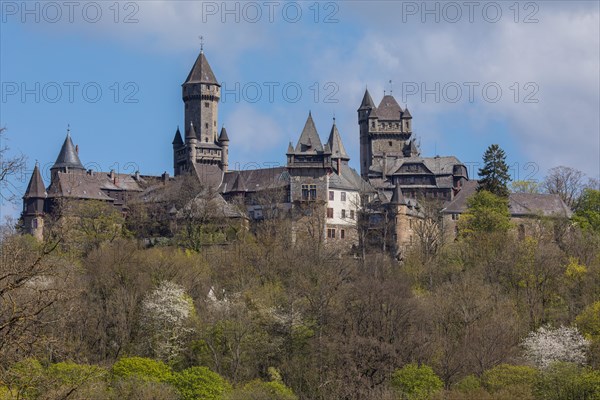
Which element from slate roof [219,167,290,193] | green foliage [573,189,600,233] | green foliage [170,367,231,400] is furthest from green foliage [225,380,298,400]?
slate roof [219,167,290,193]

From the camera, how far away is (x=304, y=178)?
83125 mm

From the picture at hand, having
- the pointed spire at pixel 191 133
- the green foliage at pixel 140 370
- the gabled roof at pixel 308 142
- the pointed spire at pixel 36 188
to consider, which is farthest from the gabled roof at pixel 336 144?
the green foliage at pixel 140 370

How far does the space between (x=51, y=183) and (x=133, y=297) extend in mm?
37861

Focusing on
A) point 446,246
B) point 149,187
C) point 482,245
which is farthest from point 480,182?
point 149,187

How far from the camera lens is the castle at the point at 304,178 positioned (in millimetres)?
82125

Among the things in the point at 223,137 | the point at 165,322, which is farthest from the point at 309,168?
the point at 165,322

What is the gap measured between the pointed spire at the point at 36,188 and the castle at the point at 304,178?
0.34 feet

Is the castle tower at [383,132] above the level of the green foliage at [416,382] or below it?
above

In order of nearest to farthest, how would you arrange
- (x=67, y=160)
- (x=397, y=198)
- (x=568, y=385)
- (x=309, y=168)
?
(x=568, y=385), (x=397, y=198), (x=309, y=168), (x=67, y=160)

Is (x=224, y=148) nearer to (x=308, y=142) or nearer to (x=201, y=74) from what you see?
(x=201, y=74)

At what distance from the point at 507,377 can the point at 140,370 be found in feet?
51.5

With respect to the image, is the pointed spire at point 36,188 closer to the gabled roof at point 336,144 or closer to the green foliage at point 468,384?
the gabled roof at point 336,144

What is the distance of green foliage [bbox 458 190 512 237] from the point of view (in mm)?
72125

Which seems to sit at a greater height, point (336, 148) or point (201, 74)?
point (201, 74)
